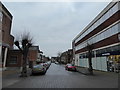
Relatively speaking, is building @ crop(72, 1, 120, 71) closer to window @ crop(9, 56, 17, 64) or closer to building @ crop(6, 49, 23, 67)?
building @ crop(6, 49, 23, 67)

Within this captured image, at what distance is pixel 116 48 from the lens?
19125mm

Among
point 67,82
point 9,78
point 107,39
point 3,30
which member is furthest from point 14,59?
point 67,82

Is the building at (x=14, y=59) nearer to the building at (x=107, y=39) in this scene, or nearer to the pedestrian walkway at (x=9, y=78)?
the pedestrian walkway at (x=9, y=78)

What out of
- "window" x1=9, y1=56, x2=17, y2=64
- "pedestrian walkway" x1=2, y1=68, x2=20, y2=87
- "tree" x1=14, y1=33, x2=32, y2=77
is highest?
"tree" x1=14, y1=33, x2=32, y2=77

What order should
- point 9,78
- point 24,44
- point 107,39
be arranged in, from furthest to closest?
point 107,39 < point 24,44 < point 9,78

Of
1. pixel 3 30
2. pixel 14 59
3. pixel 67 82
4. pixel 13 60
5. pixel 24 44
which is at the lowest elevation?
pixel 67 82

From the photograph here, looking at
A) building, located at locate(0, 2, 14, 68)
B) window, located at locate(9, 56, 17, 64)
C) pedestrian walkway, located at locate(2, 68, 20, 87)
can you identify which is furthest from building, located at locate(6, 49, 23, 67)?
pedestrian walkway, located at locate(2, 68, 20, 87)

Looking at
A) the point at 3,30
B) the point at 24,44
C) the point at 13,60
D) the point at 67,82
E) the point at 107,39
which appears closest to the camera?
the point at 67,82

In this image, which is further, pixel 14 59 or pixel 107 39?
pixel 14 59

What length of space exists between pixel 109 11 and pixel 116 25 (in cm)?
371

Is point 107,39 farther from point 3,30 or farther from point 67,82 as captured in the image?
point 3,30

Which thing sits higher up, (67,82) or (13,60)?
(13,60)

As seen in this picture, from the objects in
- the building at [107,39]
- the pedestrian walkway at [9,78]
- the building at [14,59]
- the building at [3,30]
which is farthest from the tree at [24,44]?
the building at [14,59]

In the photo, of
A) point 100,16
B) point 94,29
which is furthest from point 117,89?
point 94,29
